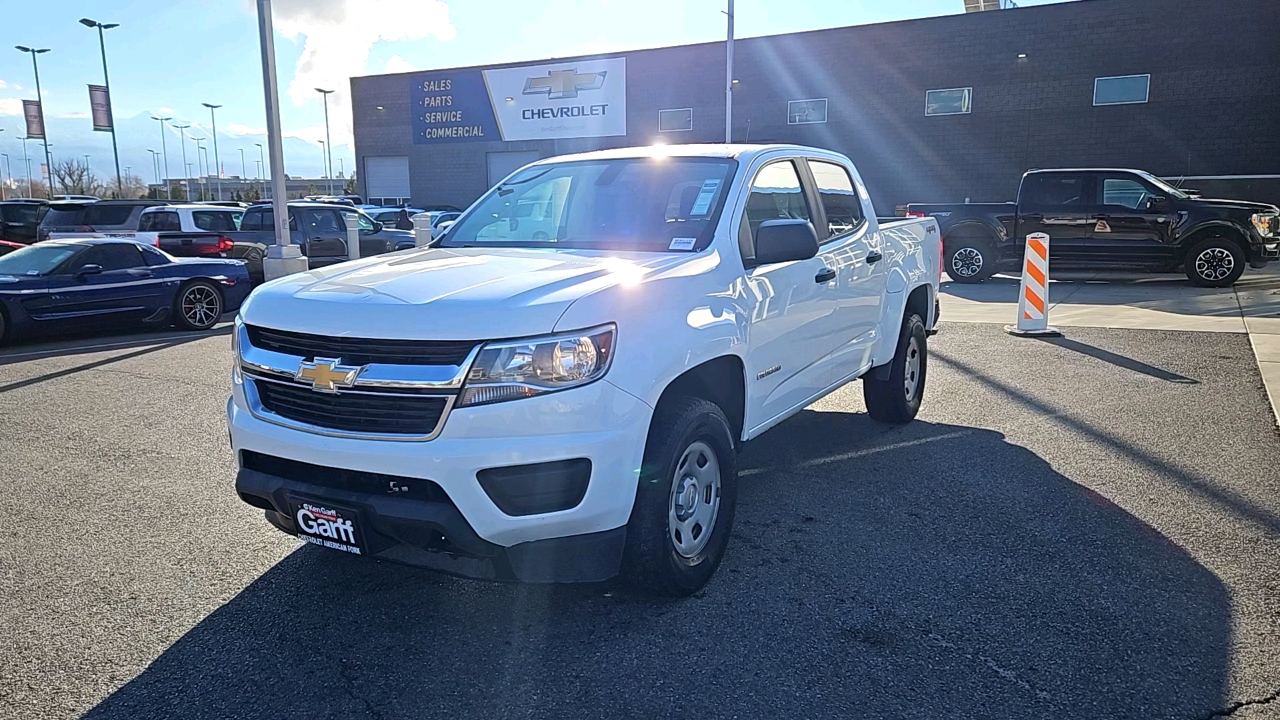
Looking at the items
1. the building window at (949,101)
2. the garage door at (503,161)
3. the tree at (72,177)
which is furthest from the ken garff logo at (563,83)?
the tree at (72,177)

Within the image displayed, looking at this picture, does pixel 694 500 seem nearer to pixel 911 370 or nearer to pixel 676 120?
pixel 911 370

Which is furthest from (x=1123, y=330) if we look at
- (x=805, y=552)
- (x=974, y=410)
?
(x=805, y=552)

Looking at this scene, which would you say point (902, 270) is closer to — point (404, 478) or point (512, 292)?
point (512, 292)

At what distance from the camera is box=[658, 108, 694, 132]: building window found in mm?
33312

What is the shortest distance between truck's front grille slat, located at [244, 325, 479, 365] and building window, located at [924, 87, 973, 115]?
28.9m

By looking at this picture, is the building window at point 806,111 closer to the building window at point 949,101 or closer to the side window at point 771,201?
the building window at point 949,101

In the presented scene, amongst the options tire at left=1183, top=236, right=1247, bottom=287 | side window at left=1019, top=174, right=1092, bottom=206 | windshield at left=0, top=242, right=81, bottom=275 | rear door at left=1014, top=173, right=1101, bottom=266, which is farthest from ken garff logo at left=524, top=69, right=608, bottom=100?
windshield at left=0, top=242, right=81, bottom=275

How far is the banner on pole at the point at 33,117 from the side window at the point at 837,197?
5297cm

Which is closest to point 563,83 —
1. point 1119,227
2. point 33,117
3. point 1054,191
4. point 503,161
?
point 503,161

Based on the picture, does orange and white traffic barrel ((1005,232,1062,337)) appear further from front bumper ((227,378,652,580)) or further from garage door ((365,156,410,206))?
garage door ((365,156,410,206))

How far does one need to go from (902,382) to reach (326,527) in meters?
4.27

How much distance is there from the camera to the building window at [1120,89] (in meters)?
26.4

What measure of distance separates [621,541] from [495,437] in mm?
617

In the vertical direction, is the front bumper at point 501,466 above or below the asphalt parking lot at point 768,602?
above
